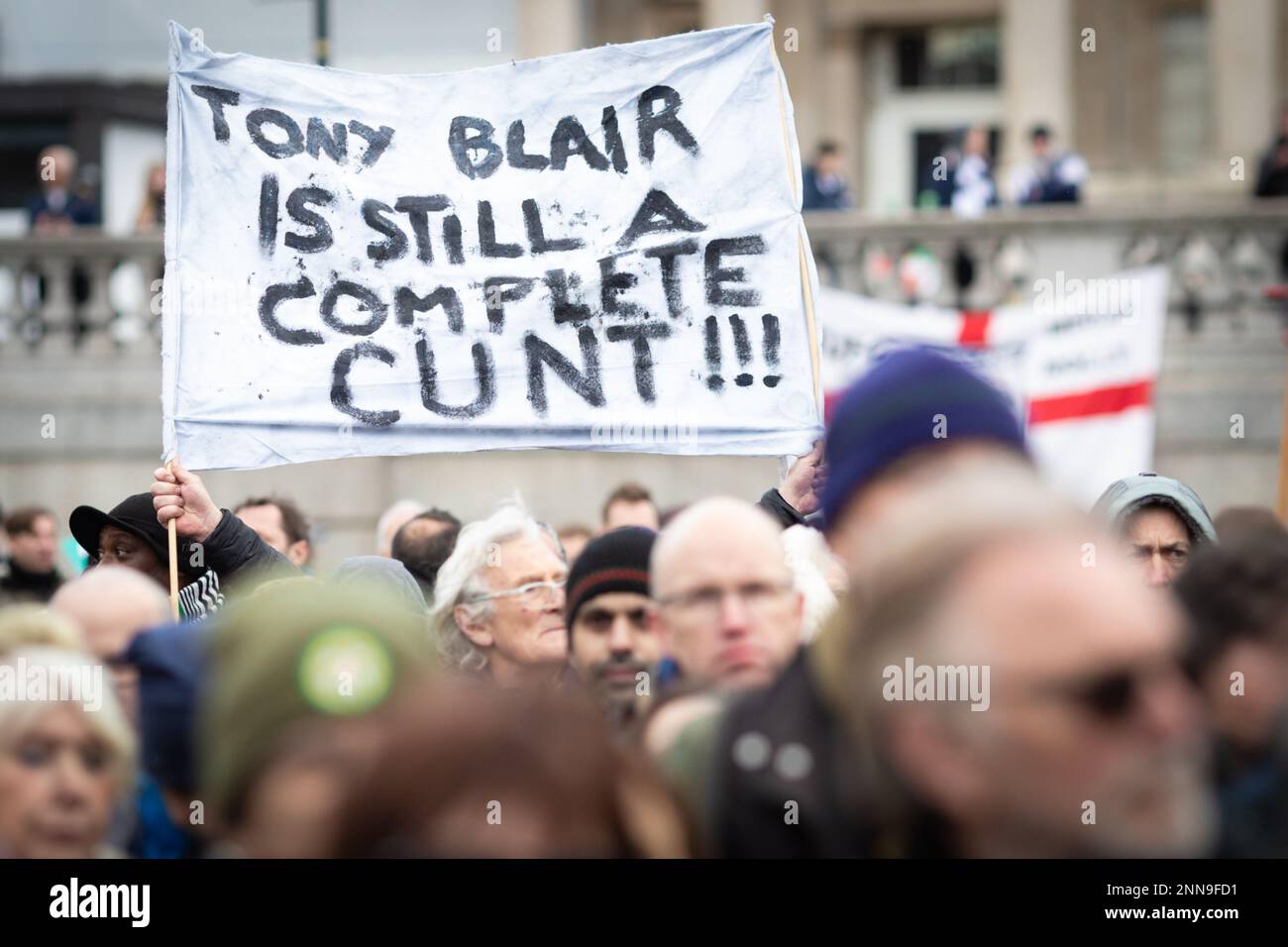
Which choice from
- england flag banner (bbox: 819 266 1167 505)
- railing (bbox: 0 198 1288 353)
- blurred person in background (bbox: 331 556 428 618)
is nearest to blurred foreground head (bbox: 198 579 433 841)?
blurred person in background (bbox: 331 556 428 618)

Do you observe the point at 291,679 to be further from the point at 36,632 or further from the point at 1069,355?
the point at 1069,355

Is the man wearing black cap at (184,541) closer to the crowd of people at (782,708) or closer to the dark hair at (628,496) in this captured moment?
the crowd of people at (782,708)

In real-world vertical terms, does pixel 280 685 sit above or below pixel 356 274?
below

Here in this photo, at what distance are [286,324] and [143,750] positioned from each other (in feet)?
9.66

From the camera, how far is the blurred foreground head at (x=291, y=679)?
270 centimetres

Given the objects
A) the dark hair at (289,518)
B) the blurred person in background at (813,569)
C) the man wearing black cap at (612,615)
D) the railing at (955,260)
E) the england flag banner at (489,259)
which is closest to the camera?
the man wearing black cap at (612,615)

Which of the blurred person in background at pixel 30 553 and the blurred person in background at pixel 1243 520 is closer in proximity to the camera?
the blurred person in background at pixel 1243 520

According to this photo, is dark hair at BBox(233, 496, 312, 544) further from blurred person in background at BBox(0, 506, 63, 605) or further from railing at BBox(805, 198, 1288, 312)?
railing at BBox(805, 198, 1288, 312)

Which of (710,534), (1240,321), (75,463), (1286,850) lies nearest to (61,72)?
(75,463)

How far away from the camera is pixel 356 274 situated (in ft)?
20.5

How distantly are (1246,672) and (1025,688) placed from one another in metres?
1.26

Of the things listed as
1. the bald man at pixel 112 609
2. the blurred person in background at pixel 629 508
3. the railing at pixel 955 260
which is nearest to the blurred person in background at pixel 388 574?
the bald man at pixel 112 609

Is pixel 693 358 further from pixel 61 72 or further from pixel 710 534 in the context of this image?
pixel 61 72

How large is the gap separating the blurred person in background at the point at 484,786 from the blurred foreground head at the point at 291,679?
0.37 metres
